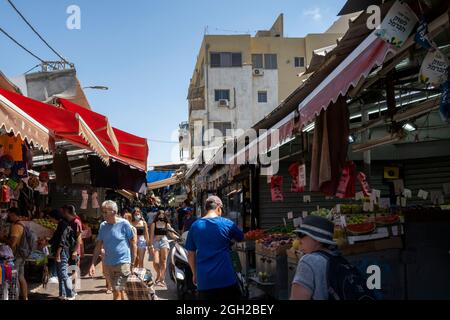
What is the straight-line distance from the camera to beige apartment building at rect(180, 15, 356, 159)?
42.9 metres

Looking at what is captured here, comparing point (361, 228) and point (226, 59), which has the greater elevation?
point (226, 59)

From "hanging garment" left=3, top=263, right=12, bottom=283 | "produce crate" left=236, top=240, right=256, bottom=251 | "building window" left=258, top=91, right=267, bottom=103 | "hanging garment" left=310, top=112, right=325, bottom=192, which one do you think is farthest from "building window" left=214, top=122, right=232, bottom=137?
"hanging garment" left=310, top=112, right=325, bottom=192

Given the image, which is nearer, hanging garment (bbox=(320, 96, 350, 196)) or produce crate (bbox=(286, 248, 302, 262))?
hanging garment (bbox=(320, 96, 350, 196))

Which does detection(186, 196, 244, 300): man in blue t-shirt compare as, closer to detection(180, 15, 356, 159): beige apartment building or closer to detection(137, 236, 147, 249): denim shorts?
detection(137, 236, 147, 249): denim shorts

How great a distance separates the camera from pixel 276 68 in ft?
147

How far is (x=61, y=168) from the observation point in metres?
11.0

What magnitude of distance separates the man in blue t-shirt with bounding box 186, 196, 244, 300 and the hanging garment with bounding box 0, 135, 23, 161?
3131 mm

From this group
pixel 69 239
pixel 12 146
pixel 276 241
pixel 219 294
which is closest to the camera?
pixel 219 294

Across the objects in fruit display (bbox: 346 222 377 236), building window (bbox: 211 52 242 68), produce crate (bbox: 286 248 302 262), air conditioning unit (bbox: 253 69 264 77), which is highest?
building window (bbox: 211 52 242 68)

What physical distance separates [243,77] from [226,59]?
218cm

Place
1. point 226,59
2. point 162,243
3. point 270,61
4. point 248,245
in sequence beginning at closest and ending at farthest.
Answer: point 248,245 → point 162,243 → point 226,59 → point 270,61

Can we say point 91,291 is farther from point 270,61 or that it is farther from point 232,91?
point 270,61

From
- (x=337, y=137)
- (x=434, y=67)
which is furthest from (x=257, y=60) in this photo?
(x=434, y=67)
